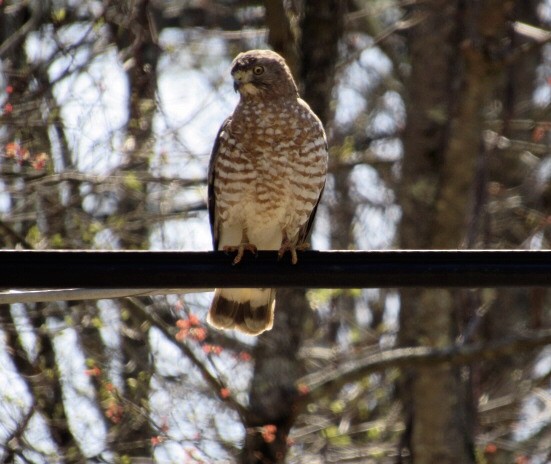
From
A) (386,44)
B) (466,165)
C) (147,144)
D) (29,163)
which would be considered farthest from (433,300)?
(386,44)

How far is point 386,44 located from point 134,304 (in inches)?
240

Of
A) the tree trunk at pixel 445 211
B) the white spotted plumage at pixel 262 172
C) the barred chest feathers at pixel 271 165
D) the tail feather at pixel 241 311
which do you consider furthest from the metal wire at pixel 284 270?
the tree trunk at pixel 445 211

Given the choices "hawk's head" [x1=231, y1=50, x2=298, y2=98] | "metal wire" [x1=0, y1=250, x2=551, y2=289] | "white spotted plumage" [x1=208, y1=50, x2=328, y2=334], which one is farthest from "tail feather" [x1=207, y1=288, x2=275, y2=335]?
"metal wire" [x1=0, y1=250, x2=551, y2=289]

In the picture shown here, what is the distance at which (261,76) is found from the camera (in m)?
6.75

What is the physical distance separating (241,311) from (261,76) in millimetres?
1351

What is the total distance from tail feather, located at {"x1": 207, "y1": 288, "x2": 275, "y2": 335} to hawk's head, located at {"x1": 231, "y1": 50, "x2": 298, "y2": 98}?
114 centimetres

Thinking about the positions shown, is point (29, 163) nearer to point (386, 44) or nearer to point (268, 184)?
point (268, 184)

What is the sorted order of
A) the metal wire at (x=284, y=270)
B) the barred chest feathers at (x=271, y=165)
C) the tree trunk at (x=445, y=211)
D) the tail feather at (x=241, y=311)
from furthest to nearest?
the tree trunk at (x=445, y=211), the tail feather at (x=241, y=311), the barred chest feathers at (x=271, y=165), the metal wire at (x=284, y=270)

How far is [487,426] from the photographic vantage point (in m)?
10.9

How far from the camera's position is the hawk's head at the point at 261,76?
263 inches

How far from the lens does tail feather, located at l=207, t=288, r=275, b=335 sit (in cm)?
659

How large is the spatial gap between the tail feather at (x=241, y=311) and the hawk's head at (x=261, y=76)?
1135 millimetres

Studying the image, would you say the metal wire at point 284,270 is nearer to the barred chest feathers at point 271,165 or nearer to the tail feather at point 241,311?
the barred chest feathers at point 271,165

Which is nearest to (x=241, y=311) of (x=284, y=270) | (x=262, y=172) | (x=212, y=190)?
(x=212, y=190)
